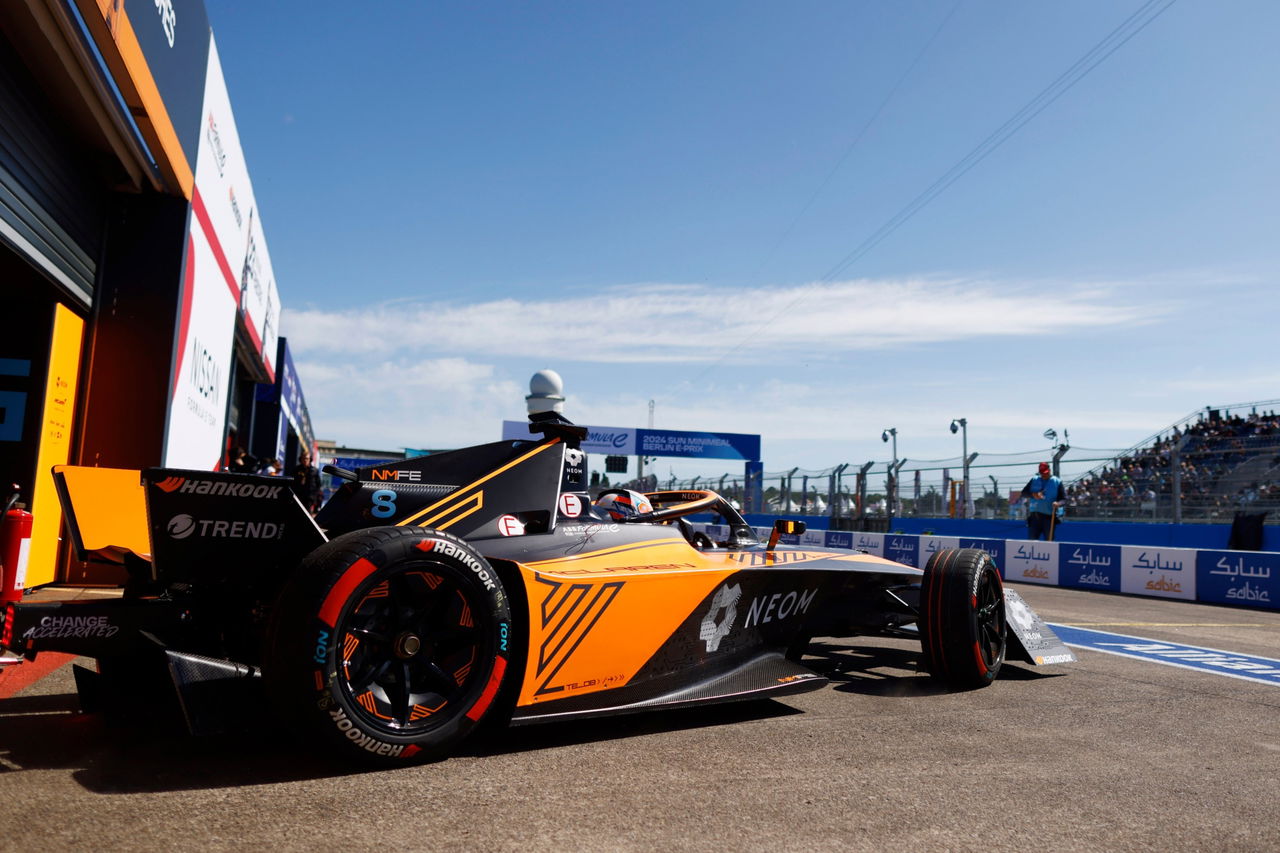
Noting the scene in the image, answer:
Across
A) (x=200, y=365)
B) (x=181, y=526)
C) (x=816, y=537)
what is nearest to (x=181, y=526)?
(x=181, y=526)

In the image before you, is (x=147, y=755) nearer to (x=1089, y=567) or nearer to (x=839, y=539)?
(x=1089, y=567)

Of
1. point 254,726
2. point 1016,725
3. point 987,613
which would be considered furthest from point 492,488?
point 987,613

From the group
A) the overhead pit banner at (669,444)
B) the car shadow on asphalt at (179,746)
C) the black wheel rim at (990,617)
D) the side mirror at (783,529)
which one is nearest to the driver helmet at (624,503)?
the side mirror at (783,529)

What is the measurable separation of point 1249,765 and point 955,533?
55.9ft

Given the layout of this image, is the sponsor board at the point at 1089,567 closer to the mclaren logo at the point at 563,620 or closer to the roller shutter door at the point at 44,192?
the mclaren logo at the point at 563,620

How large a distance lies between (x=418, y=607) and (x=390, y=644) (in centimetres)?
16

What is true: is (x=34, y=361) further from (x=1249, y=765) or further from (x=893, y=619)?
(x=1249, y=765)

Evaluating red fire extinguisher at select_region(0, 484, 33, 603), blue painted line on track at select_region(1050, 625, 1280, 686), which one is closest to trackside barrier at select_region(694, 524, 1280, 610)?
blue painted line on track at select_region(1050, 625, 1280, 686)

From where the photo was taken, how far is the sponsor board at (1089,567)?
44.2ft

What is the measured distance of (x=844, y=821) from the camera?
105 inches

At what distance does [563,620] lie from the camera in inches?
137

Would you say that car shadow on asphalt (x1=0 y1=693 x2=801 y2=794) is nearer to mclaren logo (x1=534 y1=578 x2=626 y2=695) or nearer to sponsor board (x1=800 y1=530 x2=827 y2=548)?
mclaren logo (x1=534 y1=578 x2=626 y2=695)

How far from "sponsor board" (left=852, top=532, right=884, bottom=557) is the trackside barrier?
1.28 m

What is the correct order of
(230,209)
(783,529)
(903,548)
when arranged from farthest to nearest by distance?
(903,548) → (230,209) → (783,529)
